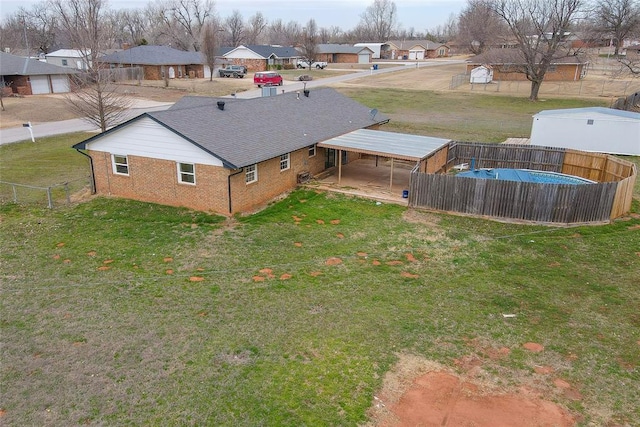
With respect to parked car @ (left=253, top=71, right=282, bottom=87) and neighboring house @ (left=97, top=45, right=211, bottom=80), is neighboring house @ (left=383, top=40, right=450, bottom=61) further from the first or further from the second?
parked car @ (left=253, top=71, right=282, bottom=87)

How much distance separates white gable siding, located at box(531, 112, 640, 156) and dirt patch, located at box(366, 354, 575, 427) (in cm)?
2492

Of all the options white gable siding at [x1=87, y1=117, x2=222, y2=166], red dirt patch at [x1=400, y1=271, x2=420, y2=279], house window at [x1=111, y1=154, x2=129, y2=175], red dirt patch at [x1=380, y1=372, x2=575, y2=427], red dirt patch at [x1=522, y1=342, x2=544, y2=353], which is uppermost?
white gable siding at [x1=87, y1=117, x2=222, y2=166]

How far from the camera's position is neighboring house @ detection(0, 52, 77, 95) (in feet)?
175

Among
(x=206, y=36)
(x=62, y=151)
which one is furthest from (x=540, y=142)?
(x=206, y=36)

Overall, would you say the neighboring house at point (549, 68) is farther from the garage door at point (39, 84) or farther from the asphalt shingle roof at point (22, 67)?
the garage door at point (39, 84)

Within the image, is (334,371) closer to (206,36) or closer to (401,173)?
(401,173)

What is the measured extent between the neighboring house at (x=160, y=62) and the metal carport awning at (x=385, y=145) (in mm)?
49330

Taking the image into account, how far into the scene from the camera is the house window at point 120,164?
2128cm

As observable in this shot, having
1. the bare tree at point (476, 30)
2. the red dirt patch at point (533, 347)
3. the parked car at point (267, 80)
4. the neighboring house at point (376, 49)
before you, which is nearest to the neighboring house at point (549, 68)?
the parked car at point (267, 80)

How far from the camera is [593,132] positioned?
30375mm

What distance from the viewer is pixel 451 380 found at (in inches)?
409

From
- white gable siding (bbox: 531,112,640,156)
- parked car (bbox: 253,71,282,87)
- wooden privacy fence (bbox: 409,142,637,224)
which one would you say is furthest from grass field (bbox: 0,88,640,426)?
parked car (bbox: 253,71,282,87)

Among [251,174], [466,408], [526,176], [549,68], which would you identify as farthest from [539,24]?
[466,408]

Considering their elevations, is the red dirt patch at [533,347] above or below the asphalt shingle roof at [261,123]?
below
